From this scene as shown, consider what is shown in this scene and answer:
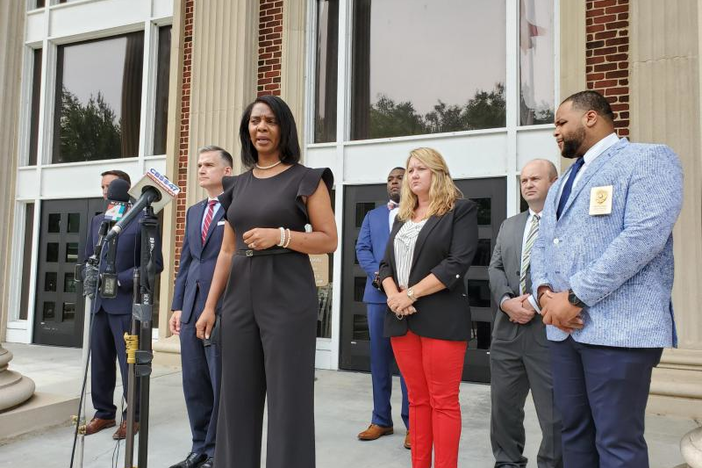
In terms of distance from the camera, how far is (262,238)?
2426 millimetres

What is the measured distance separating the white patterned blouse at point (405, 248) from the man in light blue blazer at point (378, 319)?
3.14ft

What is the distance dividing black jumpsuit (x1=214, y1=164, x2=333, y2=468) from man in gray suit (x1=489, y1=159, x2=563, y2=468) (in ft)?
4.87

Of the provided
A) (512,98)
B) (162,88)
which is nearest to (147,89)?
(162,88)

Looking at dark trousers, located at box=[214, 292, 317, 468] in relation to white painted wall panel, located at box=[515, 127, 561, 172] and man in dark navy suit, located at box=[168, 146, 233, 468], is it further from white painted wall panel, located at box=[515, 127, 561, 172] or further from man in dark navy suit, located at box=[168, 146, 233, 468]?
white painted wall panel, located at box=[515, 127, 561, 172]

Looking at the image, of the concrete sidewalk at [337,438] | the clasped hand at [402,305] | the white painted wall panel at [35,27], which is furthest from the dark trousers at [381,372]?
the white painted wall panel at [35,27]

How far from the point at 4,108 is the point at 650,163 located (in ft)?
16.9

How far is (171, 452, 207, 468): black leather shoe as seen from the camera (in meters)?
3.63

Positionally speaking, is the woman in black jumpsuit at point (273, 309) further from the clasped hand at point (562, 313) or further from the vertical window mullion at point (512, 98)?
the vertical window mullion at point (512, 98)

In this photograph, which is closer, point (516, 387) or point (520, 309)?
point (520, 309)

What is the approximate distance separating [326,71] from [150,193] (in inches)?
214

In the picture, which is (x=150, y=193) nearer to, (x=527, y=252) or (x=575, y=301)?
(x=575, y=301)

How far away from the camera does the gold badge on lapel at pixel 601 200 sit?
2.31 meters

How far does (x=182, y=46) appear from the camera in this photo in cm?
822

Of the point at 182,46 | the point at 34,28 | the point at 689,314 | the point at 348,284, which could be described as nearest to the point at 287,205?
the point at 689,314
